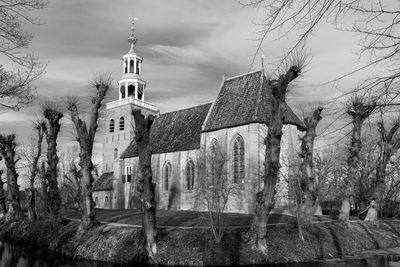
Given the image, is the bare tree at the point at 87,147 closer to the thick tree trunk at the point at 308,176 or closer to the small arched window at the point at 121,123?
the thick tree trunk at the point at 308,176

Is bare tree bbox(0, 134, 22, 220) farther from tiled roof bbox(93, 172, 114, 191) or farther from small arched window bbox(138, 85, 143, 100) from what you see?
small arched window bbox(138, 85, 143, 100)

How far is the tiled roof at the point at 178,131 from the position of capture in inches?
1745

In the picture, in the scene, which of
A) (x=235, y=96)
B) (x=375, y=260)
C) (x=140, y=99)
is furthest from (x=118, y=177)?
(x=375, y=260)

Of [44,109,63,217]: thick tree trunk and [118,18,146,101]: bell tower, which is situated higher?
[118,18,146,101]: bell tower

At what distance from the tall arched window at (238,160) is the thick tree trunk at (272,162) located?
55.9ft

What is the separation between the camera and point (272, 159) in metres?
20.2

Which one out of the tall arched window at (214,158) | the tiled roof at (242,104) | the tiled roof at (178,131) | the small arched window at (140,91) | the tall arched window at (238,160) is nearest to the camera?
the tall arched window at (214,158)

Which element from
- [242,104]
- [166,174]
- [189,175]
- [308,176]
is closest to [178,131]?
[166,174]

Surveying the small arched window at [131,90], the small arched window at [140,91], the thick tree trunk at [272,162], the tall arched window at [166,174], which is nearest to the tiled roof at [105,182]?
the tall arched window at [166,174]

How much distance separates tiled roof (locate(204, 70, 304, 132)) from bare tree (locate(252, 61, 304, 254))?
16.2 m

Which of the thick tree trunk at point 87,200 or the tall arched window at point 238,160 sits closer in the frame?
the thick tree trunk at point 87,200

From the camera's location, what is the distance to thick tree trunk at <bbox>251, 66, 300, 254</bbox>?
65.3 feet

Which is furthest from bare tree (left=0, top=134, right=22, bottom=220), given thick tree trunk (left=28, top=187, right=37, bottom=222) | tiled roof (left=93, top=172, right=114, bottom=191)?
tiled roof (left=93, top=172, right=114, bottom=191)

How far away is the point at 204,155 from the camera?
127 ft
